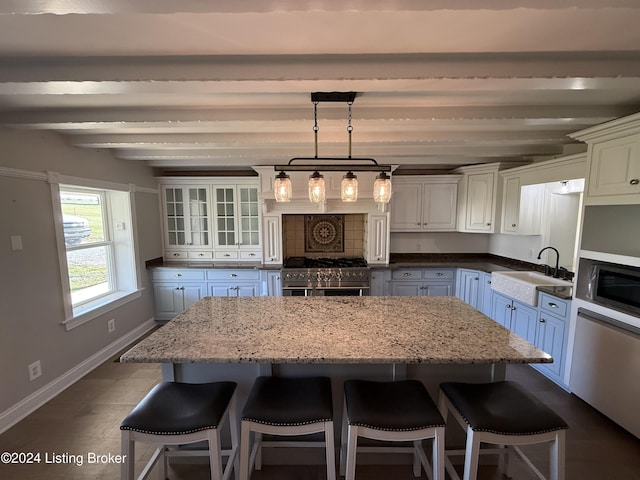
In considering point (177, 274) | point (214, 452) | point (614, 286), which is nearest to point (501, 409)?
point (214, 452)

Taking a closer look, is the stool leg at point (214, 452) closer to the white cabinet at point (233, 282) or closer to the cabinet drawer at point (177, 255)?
the white cabinet at point (233, 282)

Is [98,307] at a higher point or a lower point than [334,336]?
lower

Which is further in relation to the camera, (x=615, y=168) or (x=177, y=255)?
(x=177, y=255)

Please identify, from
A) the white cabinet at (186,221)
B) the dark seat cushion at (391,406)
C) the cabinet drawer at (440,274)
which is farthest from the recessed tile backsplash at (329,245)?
the dark seat cushion at (391,406)

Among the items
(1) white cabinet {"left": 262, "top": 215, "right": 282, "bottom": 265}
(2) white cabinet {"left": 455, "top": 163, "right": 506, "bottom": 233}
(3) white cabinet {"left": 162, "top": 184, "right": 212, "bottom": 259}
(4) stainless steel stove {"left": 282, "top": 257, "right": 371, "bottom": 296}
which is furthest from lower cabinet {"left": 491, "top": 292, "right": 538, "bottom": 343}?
(3) white cabinet {"left": 162, "top": 184, "right": 212, "bottom": 259}

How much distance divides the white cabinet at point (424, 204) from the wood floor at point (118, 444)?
227 cm

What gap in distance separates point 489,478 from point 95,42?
3073 mm

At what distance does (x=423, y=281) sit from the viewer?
3980 mm

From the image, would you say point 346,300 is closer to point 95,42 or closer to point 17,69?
point 95,42

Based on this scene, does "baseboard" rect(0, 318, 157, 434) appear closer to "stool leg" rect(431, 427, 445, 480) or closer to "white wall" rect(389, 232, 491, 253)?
"stool leg" rect(431, 427, 445, 480)

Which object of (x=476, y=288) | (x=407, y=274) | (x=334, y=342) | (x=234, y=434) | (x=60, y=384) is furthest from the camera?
(x=407, y=274)

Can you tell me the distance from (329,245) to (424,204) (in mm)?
1540

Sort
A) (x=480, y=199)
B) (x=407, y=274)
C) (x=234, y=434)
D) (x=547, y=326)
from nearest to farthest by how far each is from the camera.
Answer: (x=234, y=434)
(x=547, y=326)
(x=480, y=199)
(x=407, y=274)

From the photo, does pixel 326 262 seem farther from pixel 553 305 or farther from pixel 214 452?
pixel 214 452
